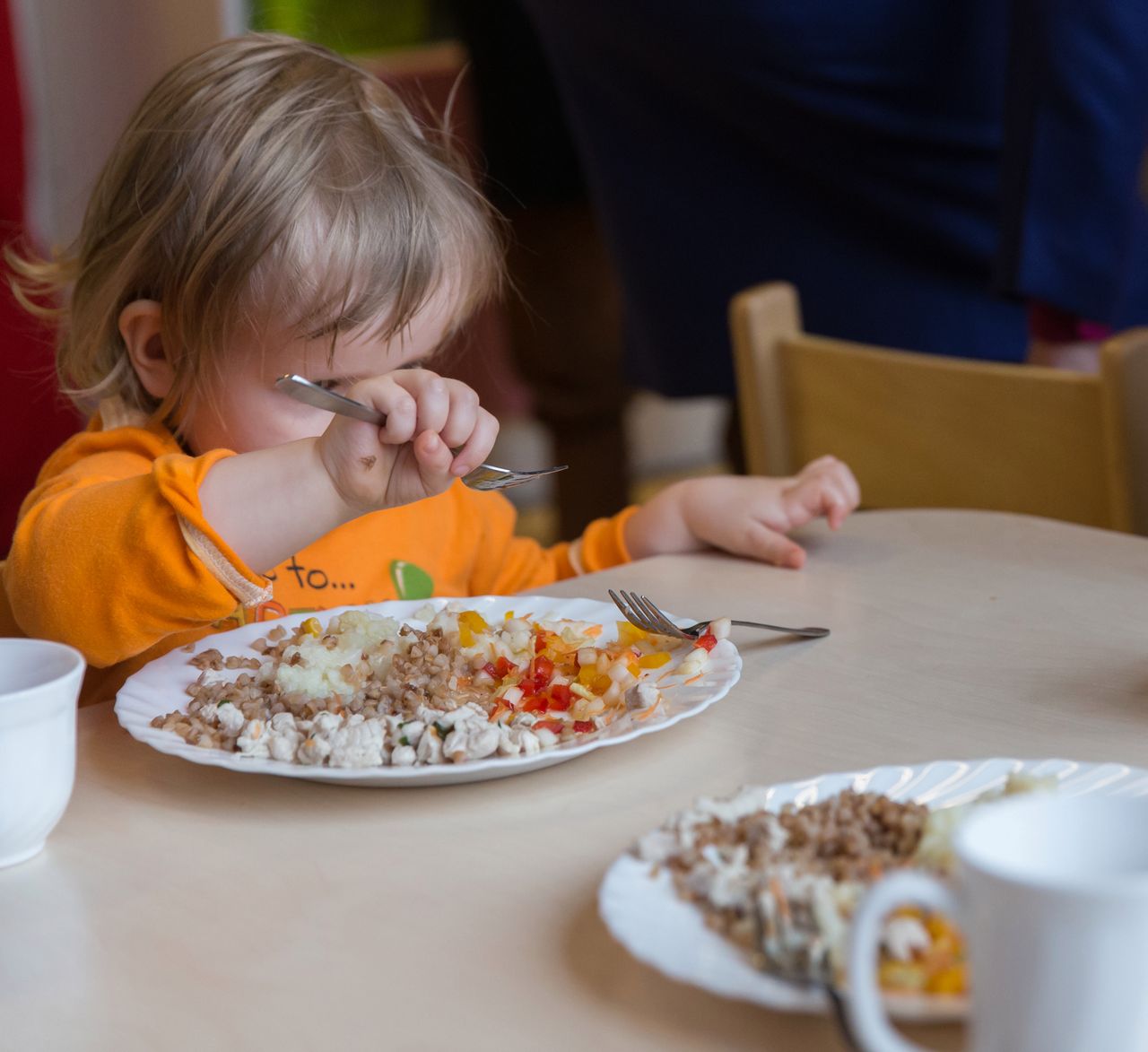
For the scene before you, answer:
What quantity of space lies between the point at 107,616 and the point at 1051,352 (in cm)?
112

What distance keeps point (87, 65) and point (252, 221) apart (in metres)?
2.17

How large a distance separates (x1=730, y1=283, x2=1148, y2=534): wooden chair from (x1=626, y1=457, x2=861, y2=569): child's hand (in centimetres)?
11

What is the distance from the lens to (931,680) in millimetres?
761

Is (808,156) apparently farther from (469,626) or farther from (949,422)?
(469,626)

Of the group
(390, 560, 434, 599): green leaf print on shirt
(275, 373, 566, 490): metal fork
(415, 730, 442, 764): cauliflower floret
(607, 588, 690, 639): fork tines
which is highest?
(275, 373, 566, 490): metal fork

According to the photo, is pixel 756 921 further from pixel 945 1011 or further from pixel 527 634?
pixel 527 634

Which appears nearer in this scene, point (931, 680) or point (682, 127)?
point (931, 680)

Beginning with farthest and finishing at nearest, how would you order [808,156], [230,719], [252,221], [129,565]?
[808,156]
[252,221]
[129,565]
[230,719]

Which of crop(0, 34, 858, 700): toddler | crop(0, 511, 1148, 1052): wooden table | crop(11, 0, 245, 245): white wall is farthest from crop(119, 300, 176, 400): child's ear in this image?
crop(11, 0, 245, 245): white wall

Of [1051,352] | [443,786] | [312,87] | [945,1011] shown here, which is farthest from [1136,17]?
[945,1011]

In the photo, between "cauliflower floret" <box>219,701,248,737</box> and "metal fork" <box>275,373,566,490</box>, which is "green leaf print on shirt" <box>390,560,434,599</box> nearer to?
"metal fork" <box>275,373,566,490</box>

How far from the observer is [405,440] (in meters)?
0.76

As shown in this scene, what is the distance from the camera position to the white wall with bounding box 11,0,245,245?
2.77 m

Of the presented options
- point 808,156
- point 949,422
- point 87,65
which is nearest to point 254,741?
point 949,422
